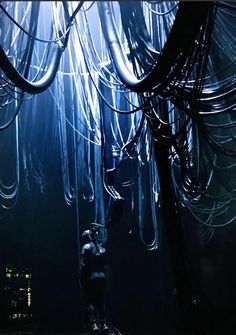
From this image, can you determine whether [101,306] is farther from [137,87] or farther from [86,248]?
[137,87]

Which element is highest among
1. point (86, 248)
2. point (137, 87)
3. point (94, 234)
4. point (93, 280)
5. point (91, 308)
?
point (137, 87)

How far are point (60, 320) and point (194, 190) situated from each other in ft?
8.59

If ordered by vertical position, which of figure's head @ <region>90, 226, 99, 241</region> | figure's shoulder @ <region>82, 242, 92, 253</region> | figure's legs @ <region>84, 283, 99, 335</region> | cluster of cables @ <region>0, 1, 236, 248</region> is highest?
cluster of cables @ <region>0, 1, 236, 248</region>

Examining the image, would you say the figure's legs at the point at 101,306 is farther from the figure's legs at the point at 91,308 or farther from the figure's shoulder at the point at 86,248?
the figure's shoulder at the point at 86,248

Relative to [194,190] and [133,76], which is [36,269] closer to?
[194,190]

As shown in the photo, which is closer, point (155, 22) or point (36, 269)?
point (155, 22)

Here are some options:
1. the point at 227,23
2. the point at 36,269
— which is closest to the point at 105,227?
the point at 36,269

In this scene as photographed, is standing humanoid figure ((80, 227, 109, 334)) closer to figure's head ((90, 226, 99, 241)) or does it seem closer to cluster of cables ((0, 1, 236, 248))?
figure's head ((90, 226, 99, 241))

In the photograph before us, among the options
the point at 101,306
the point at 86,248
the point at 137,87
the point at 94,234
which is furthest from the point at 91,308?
the point at 137,87

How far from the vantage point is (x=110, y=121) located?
550cm

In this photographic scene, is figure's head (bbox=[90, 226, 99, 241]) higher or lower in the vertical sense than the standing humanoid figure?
higher

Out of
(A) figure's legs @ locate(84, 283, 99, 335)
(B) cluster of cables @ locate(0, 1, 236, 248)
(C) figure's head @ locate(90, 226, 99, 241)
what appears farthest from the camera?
(C) figure's head @ locate(90, 226, 99, 241)

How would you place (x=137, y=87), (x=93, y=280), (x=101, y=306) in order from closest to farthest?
(x=137, y=87)
(x=93, y=280)
(x=101, y=306)

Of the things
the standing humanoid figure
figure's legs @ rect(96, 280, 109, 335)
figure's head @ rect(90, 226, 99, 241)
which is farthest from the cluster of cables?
figure's legs @ rect(96, 280, 109, 335)
